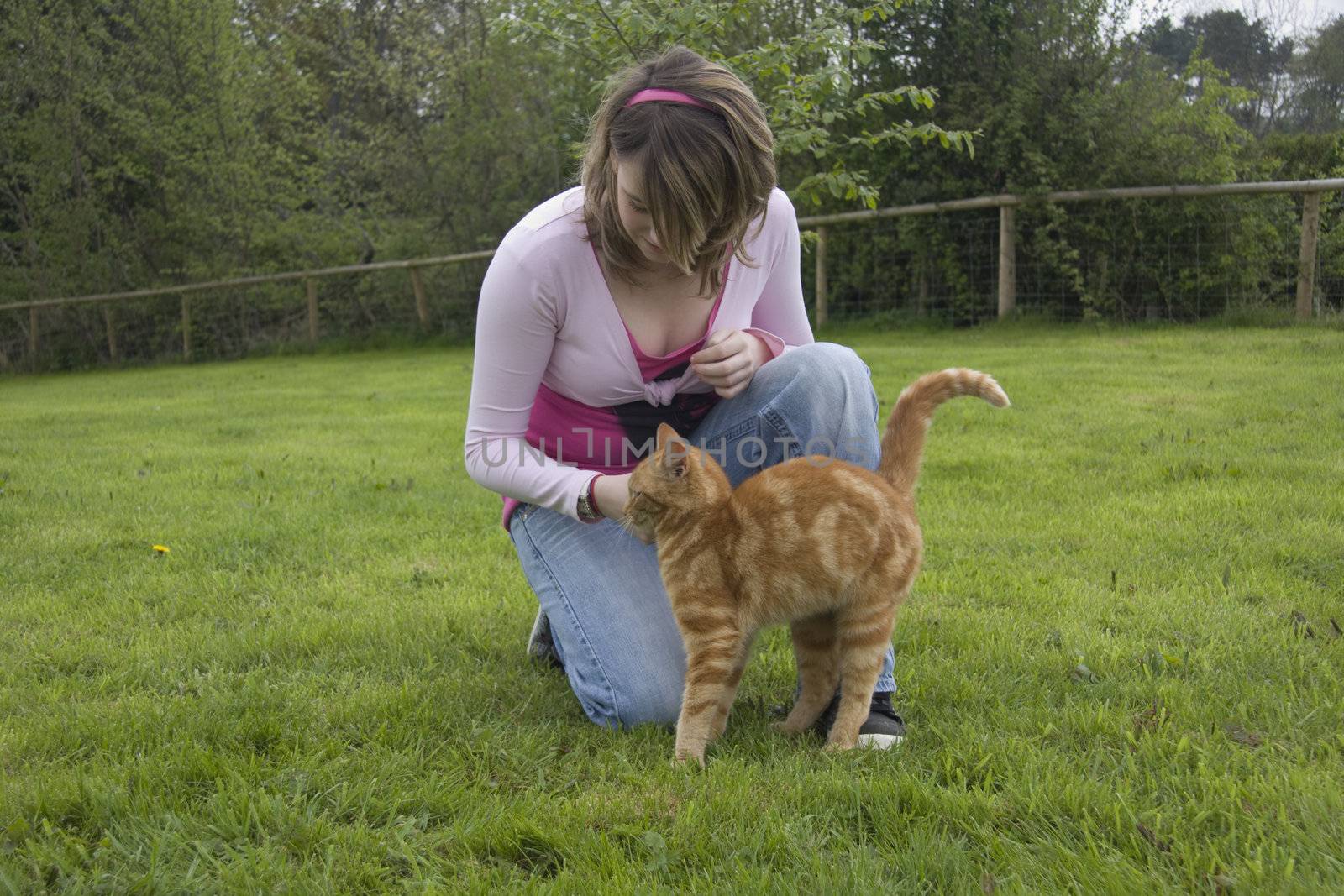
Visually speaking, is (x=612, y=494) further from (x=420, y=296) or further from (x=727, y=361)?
(x=420, y=296)

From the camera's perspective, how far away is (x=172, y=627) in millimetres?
3500

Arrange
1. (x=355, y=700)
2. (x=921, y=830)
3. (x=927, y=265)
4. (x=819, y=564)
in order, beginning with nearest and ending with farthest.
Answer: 1. (x=921, y=830)
2. (x=819, y=564)
3. (x=355, y=700)
4. (x=927, y=265)

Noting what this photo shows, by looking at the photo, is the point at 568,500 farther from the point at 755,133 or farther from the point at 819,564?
the point at 755,133

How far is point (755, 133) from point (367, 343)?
14.4m

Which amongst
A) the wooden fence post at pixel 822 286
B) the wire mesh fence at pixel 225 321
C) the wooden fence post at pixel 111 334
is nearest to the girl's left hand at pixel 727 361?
the wooden fence post at pixel 822 286

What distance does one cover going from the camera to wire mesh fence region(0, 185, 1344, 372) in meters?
10.7

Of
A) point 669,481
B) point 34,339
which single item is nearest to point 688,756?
point 669,481

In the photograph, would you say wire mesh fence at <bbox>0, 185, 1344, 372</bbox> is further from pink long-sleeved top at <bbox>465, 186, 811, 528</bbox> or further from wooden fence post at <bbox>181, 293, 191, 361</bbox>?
pink long-sleeved top at <bbox>465, 186, 811, 528</bbox>

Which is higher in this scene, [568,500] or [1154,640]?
[568,500]

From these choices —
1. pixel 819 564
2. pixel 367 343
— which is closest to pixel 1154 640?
pixel 819 564

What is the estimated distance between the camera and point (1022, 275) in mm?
12000

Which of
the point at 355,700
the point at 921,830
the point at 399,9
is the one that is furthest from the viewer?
the point at 399,9

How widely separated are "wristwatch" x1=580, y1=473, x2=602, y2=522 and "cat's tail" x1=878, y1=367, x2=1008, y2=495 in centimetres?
79

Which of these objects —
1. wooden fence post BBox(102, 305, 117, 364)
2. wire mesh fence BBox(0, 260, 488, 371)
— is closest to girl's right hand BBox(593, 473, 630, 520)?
wire mesh fence BBox(0, 260, 488, 371)
